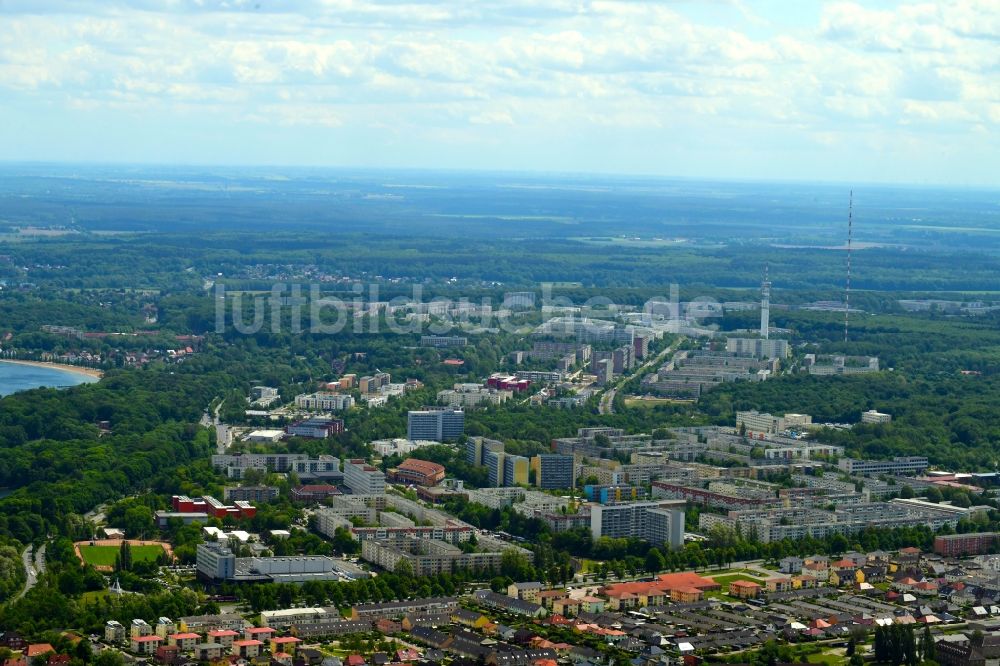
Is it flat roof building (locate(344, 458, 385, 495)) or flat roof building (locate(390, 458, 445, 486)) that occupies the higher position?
flat roof building (locate(344, 458, 385, 495))

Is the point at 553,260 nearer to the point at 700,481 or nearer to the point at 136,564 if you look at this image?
the point at 700,481

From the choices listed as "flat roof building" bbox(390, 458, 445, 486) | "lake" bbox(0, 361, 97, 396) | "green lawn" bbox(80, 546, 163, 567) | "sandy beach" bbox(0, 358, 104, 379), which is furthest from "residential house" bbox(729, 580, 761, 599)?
"sandy beach" bbox(0, 358, 104, 379)

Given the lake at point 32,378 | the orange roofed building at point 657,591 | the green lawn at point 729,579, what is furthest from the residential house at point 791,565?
the lake at point 32,378

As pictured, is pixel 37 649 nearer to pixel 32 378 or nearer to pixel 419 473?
pixel 419 473

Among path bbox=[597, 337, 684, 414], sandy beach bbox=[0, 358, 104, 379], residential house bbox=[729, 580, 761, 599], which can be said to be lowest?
sandy beach bbox=[0, 358, 104, 379]

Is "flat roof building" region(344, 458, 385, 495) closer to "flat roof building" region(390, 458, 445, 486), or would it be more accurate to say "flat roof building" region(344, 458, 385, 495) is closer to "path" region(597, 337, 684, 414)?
"flat roof building" region(390, 458, 445, 486)

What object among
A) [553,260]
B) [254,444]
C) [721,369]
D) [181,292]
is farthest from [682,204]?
[254,444]

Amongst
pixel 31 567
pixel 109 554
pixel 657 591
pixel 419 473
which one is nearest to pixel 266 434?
pixel 419 473
